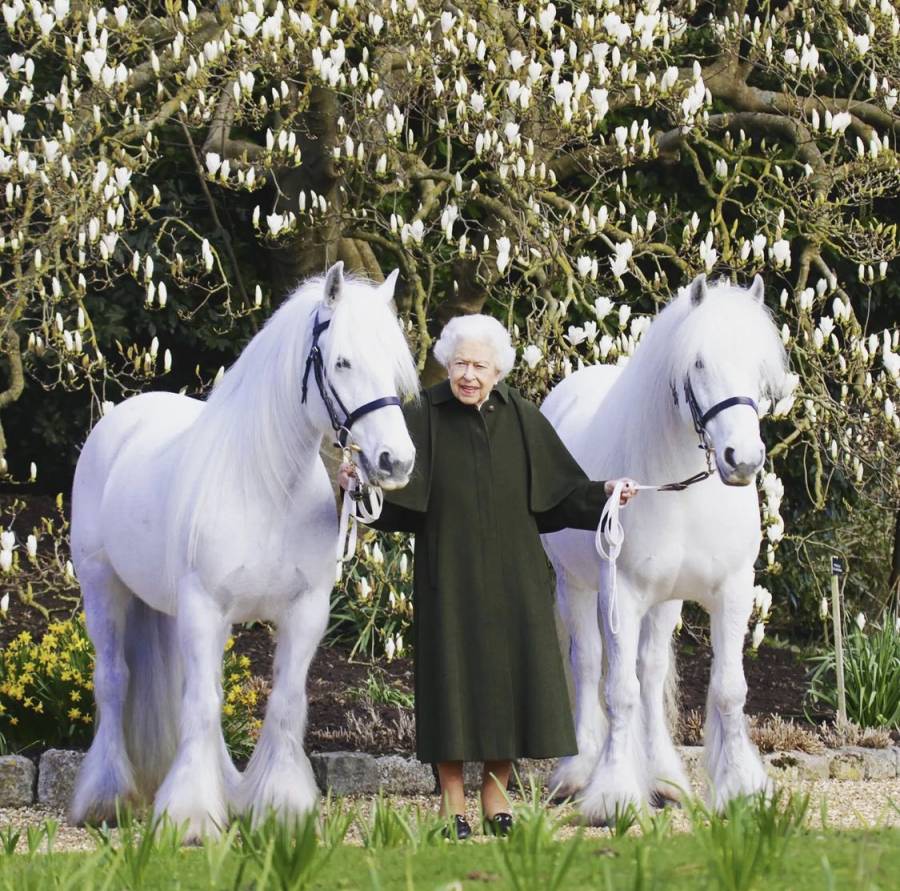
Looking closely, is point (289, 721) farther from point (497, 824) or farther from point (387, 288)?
point (387, 288)

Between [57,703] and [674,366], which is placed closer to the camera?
[674,366]

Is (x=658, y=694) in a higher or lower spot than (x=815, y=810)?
higher

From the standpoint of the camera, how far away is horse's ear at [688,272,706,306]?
5195mm

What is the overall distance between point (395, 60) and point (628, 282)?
8.81 ft

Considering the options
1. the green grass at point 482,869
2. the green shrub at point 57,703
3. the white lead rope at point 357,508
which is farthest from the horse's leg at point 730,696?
the green shrub at point 57,703

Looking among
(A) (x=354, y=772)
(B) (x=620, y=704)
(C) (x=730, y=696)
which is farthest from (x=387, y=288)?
(A) (x=354, y=772)

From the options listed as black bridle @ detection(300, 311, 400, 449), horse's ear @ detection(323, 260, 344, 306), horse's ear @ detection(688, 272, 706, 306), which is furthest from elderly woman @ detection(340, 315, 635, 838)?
horse's ear @ detection(688, 272, 706, 306)

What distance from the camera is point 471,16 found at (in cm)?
833

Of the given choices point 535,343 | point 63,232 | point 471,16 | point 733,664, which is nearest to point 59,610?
point 63,232

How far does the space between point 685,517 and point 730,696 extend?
2.12 ft

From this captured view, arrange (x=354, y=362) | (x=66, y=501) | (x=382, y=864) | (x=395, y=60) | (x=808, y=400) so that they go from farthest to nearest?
1. (x=66, y=501)
2. (x=395, y=60)
3. (x=808, y=400)
4. (x=354, y=362)
5. (x=382, y=864)

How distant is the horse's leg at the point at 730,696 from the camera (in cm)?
548

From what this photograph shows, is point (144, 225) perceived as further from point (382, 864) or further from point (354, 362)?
point (382, 864)

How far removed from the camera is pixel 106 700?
6.07 meters
